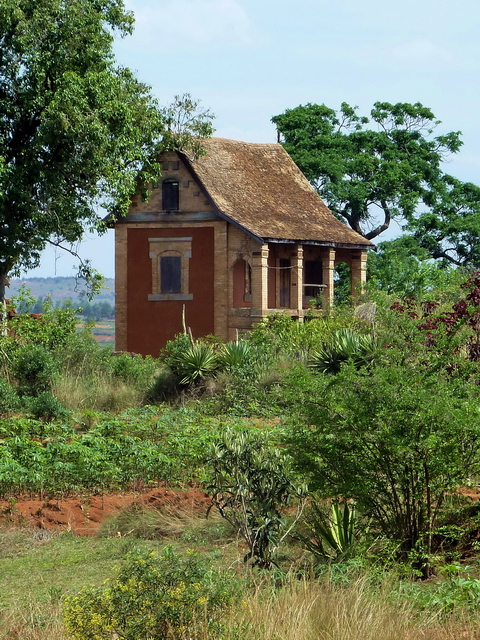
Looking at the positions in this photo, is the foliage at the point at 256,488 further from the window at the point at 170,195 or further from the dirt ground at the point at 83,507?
the window at the point at 170,195

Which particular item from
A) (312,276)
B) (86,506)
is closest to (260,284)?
(312,276)

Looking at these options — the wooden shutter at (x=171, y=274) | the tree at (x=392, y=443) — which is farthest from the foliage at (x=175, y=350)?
the tree at (x=392, y=443)

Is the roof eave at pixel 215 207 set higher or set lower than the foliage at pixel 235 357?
higher

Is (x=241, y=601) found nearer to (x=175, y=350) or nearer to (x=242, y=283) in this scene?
(x=175, y=350)

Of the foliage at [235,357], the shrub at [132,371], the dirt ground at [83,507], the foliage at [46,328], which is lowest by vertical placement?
the dirt ground at [83,507]

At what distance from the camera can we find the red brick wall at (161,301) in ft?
103

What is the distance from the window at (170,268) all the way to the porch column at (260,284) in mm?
2590

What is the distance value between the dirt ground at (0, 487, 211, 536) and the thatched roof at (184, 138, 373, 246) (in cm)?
1879

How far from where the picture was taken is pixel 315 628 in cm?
568

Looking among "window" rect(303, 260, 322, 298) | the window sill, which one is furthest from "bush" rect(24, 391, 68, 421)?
"window" rect(303, 260, 322, 298)

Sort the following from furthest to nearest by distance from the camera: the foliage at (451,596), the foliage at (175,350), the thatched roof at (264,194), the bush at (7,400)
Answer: the thatched roof at (264,194)
the foliage at (175,350)
the bush at (7,400)
the foliage at (451,596)

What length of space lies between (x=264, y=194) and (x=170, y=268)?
14.0 ft

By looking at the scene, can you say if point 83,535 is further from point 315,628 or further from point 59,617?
point 315,628

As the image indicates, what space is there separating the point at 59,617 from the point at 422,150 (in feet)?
128
